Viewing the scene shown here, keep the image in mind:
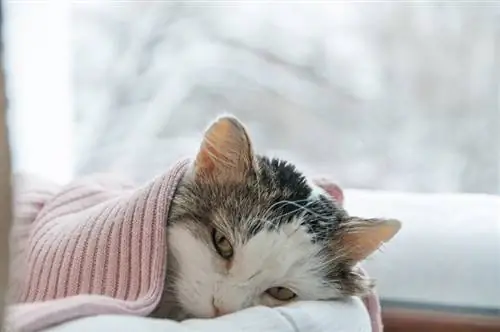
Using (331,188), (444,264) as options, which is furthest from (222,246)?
(444,264)

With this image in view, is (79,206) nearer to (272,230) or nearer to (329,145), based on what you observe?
(272,230)

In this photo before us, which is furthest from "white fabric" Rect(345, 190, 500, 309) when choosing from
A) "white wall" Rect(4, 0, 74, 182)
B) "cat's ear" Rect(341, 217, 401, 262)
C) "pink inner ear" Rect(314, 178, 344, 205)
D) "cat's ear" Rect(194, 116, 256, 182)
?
"white wall" Rect(4, 0, 74, 182)

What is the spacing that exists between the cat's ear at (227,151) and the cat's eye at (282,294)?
5.6 inches

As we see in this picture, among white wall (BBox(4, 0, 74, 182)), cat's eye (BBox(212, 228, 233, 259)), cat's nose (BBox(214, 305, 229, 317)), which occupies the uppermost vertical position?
white wall (BBox(4, 0, 74, 182))

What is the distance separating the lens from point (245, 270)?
0.93m

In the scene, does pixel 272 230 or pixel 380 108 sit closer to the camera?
pixel 272 230

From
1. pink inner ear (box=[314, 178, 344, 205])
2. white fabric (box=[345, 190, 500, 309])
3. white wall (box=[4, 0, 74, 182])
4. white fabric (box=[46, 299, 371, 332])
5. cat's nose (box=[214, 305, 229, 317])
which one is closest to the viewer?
white fabric (box=[46, 299, 371, 332])

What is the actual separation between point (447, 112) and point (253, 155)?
0.66 m

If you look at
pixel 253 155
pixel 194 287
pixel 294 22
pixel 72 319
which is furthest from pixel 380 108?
pixel 72 319

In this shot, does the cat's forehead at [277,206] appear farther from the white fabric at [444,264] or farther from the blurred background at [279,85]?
the blurred background at [279,85]

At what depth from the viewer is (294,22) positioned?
1560 mm

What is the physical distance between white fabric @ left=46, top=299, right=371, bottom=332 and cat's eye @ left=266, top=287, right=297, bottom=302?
0.03 m

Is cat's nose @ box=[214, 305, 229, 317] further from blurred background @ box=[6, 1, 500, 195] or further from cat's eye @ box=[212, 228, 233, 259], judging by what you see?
blurred background @ box=[6, 1, 500, 195]

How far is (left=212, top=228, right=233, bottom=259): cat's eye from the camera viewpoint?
3.11 ft
